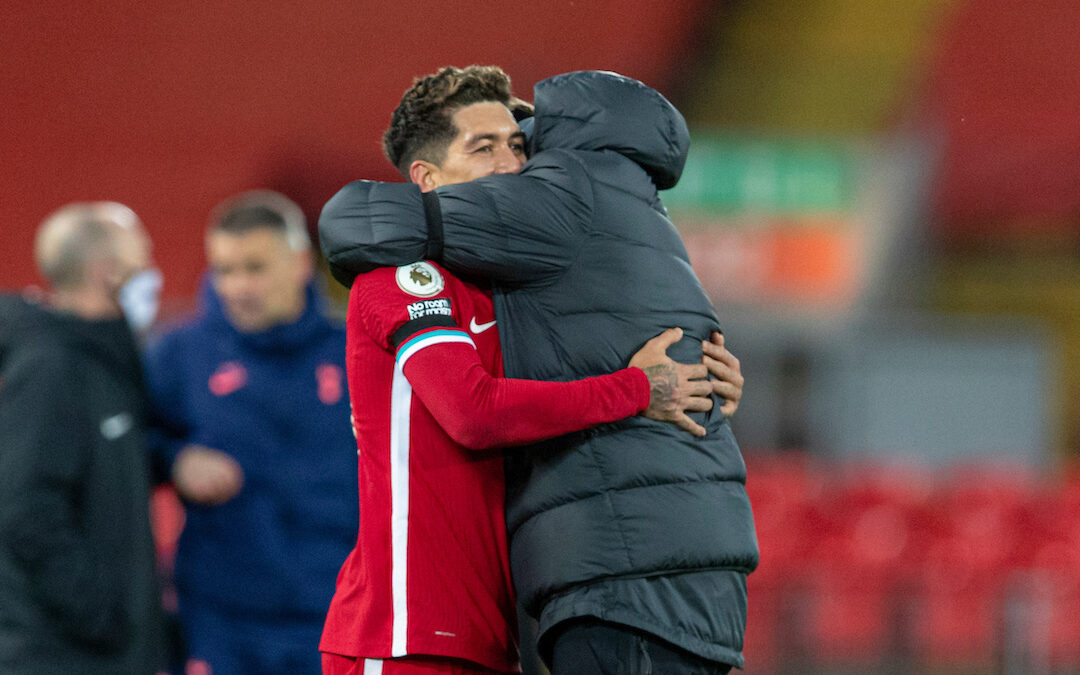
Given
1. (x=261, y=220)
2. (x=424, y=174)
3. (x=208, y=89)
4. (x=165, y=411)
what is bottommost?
(x=165, y=411)

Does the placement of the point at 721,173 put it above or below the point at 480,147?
below

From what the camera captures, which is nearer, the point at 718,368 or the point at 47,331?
the point at 718,368

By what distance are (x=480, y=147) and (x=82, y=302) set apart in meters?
1.41

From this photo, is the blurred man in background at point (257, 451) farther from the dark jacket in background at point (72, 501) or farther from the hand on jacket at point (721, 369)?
the hand on jacket at point (721, 369)

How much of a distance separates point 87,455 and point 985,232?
1549 centimetres

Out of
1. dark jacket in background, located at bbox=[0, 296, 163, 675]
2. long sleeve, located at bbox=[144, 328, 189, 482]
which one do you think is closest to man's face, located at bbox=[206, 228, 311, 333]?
long sleeve, located at bbox=[144, 328, 189, 482]

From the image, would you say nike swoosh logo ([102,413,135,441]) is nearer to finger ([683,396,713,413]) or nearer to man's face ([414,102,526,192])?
man's face ([414,102,526,192])

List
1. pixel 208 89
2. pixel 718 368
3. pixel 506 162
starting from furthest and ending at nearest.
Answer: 1. pixel 208 89
2. pixel 506 162
3. pixel 718 368

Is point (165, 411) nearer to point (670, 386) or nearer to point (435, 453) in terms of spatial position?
point (435, 453)

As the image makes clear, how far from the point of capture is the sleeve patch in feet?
7.62

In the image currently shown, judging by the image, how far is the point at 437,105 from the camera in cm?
265

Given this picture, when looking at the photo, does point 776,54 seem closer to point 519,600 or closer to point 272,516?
point 272,516

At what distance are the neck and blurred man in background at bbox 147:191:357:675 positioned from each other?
0.37 meters

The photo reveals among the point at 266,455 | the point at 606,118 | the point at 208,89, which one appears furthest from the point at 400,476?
the point at 208,89
